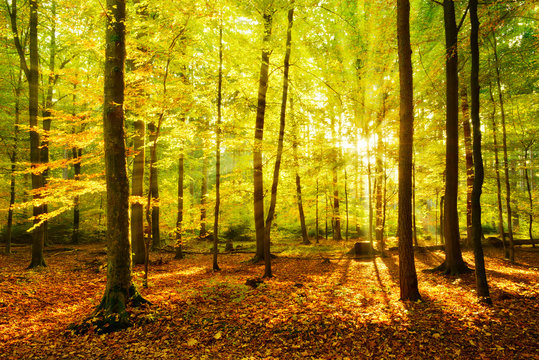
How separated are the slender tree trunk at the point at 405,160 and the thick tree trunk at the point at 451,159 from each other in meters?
3.02

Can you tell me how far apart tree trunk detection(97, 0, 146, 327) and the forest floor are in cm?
66

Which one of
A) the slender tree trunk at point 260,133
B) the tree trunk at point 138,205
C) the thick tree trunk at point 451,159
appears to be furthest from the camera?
the tree trunk at point 138,205

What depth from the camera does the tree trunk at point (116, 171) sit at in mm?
5961

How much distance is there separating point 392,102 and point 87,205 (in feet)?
72.6

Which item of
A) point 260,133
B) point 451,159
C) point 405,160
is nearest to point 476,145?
point 405,160

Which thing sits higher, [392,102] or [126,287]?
[392,102]

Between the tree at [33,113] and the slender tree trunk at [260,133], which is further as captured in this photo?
the tree at [33,113]

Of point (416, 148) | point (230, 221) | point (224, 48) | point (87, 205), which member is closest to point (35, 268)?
point (87, 205)

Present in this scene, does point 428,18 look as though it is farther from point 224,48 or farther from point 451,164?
point 224,48

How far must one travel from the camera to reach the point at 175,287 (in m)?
8.23

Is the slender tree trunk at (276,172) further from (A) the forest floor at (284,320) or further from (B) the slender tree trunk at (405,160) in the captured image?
(B) the slender tree trunk at (405,160)

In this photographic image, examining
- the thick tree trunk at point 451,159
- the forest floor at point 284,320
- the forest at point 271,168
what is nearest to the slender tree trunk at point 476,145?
the forest at point 271,168

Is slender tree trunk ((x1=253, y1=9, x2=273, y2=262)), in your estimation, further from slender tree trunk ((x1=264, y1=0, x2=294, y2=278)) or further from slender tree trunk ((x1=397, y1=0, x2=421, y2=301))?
slender tree trunk ((x1=397, y1=0, x2=421, y2=301))

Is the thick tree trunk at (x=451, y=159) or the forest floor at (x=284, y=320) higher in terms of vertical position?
the thick tree trunk at (x=451, y=159)
